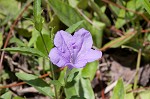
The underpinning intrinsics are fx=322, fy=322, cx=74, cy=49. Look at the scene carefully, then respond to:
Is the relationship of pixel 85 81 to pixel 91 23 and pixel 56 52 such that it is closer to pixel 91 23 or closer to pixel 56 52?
pixel 91 23

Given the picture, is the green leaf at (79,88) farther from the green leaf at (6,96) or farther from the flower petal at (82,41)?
the flower petal at (82,41)

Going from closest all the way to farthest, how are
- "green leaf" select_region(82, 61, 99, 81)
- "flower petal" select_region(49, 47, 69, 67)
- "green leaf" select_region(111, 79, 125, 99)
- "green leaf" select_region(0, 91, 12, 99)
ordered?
"flower petal" select_region(49, 47, 69, 67)
"green leaf" select_region(111, 79, 125, 99)
"green leaf" select_region(0, 91, 12, 99)
"green leaf" select_region(82, 61, 99, 81)

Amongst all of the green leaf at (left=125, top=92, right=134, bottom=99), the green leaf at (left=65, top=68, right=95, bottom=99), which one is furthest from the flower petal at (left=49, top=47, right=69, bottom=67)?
the green leaf at (left=125, top=92, right=134, bottom=99)

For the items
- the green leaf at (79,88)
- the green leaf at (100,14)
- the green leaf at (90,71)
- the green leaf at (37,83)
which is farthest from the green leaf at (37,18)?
the green leaf at (100,14)

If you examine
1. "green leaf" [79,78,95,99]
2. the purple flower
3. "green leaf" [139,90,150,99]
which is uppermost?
the purple flower

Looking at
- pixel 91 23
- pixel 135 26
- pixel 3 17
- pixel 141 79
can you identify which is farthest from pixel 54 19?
pixel 141 79

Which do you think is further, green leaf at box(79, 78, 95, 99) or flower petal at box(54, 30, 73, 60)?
green leaf at box(79, 78, 95, 99)

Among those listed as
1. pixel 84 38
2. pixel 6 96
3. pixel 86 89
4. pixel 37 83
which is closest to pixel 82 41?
pixel 84 38

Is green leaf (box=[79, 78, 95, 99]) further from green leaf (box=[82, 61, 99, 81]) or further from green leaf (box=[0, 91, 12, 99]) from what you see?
green leaf (box=[0, 91, 12, 99])

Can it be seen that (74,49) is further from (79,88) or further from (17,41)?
(17,41)
